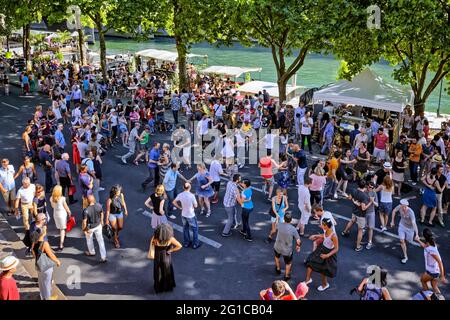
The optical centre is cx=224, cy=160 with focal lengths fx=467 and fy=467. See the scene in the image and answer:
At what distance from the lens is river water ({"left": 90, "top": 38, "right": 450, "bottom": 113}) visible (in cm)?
4221

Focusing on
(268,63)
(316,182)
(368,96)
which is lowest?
(316,182)

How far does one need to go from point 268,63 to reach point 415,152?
40718mm

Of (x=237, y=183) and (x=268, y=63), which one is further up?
(x=268, y=63)

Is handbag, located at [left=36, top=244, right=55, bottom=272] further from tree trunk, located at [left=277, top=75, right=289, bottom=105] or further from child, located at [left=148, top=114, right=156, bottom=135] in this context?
tree trunk, located at [left=277, top=75, right=289, bottom=105]

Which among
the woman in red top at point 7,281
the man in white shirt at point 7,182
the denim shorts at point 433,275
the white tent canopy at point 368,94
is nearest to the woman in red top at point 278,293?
the denim shorts at point 433,275

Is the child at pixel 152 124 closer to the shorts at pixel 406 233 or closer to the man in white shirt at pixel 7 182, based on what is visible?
the man in white shirt at pixel 7 182

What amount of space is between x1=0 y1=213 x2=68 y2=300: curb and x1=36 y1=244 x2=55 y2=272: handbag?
2.63 feet

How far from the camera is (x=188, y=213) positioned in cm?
927

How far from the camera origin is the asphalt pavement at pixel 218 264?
832cm

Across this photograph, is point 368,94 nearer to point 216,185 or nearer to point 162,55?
point 216,185

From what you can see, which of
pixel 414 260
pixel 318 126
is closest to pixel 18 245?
pixel 414 260

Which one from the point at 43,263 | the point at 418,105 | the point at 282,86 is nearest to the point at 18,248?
the point at 43,263

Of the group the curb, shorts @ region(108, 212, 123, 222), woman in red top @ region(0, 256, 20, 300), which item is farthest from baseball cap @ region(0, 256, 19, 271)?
shorts @ region(108, 212, 123, 222)

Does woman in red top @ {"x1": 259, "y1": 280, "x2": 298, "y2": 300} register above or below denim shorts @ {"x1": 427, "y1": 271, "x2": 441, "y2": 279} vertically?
above
